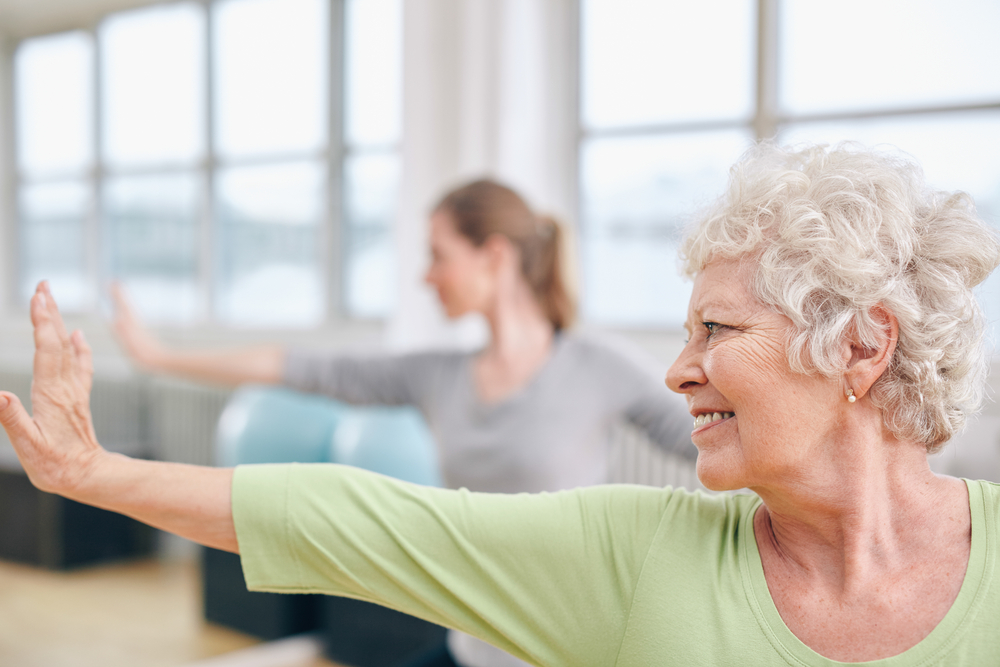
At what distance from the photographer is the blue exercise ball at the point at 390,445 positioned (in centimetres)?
271

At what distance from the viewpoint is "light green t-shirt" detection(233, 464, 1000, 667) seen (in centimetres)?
94

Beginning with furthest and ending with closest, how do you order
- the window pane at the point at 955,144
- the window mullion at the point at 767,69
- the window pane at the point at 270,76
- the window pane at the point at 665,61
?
the window pane at the point at 665,61 → the window mullion at the point at 767,69 → the window pane at the point at 955,144 → the window pane at the point at 270,76

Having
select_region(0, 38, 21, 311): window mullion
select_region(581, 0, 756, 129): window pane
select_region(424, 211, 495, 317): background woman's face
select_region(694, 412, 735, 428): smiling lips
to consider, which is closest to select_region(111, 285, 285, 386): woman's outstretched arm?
select_region(0, 38, 21, 311): window mullion

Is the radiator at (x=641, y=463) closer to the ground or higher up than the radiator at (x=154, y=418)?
closer to the ground

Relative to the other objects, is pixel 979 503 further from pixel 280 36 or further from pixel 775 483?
pixel 280 36

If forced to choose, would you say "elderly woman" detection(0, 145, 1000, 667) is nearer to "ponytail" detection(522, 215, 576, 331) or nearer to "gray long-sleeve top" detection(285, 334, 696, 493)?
"gray long-sleeve top" detection(285, 334, 696, 493)

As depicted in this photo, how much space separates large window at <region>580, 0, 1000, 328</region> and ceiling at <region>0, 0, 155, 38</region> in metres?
1.63

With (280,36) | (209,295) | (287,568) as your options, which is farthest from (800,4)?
(287,568)

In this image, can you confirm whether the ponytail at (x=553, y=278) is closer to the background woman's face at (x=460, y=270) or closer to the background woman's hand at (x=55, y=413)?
the background woman's face at (x=460, y=270)

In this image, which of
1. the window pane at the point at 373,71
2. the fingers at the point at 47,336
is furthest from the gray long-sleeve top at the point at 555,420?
the window pane at the point at 373,71

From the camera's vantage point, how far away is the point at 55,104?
5.66 ft

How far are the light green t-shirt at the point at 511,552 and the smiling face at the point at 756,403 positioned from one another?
0.35 feet

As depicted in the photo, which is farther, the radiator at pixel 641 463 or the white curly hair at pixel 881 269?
the radiator at pixel 641 463

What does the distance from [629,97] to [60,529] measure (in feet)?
8.71
